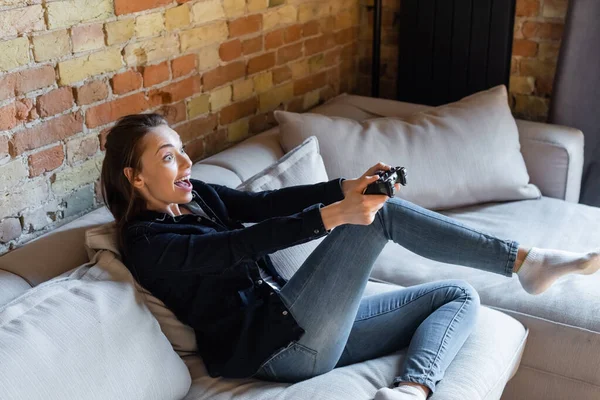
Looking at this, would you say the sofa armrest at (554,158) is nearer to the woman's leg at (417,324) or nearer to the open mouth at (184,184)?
the woman's leg at (417,324)

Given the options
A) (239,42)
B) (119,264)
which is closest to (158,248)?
(119,264)

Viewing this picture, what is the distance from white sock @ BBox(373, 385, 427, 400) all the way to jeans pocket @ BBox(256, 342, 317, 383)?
7.1 inches

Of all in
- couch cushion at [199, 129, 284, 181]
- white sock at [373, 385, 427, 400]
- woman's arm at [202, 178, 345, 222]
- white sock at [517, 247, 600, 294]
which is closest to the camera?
white sock at [373, 385, 427, 400]

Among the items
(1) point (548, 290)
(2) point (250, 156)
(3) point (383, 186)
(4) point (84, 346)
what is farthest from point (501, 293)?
(4) point (84, 346)

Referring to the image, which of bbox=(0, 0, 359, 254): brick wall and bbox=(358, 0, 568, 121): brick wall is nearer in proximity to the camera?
bbox=(0, 0, 359, 254): brick wall

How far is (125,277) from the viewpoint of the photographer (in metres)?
1.68

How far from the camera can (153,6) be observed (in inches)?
85.0

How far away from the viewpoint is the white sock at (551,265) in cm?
178

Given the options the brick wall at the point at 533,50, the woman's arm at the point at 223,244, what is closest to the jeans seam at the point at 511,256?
the woman's arm at the point at 223,244

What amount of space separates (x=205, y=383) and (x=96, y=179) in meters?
0.73

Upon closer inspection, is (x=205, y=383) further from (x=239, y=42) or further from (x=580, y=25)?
A: (x=580, y=25)

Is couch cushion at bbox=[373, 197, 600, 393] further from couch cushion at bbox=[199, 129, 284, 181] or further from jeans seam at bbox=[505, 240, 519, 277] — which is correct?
couch cushion at bbox=[199, 129, 284, 181]

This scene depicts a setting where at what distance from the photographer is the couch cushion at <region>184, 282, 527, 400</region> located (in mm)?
1630

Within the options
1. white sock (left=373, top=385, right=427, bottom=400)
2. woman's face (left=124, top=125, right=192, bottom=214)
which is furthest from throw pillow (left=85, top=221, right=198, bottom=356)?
white sock (left=373, top=385, right=427, bottom=400)
